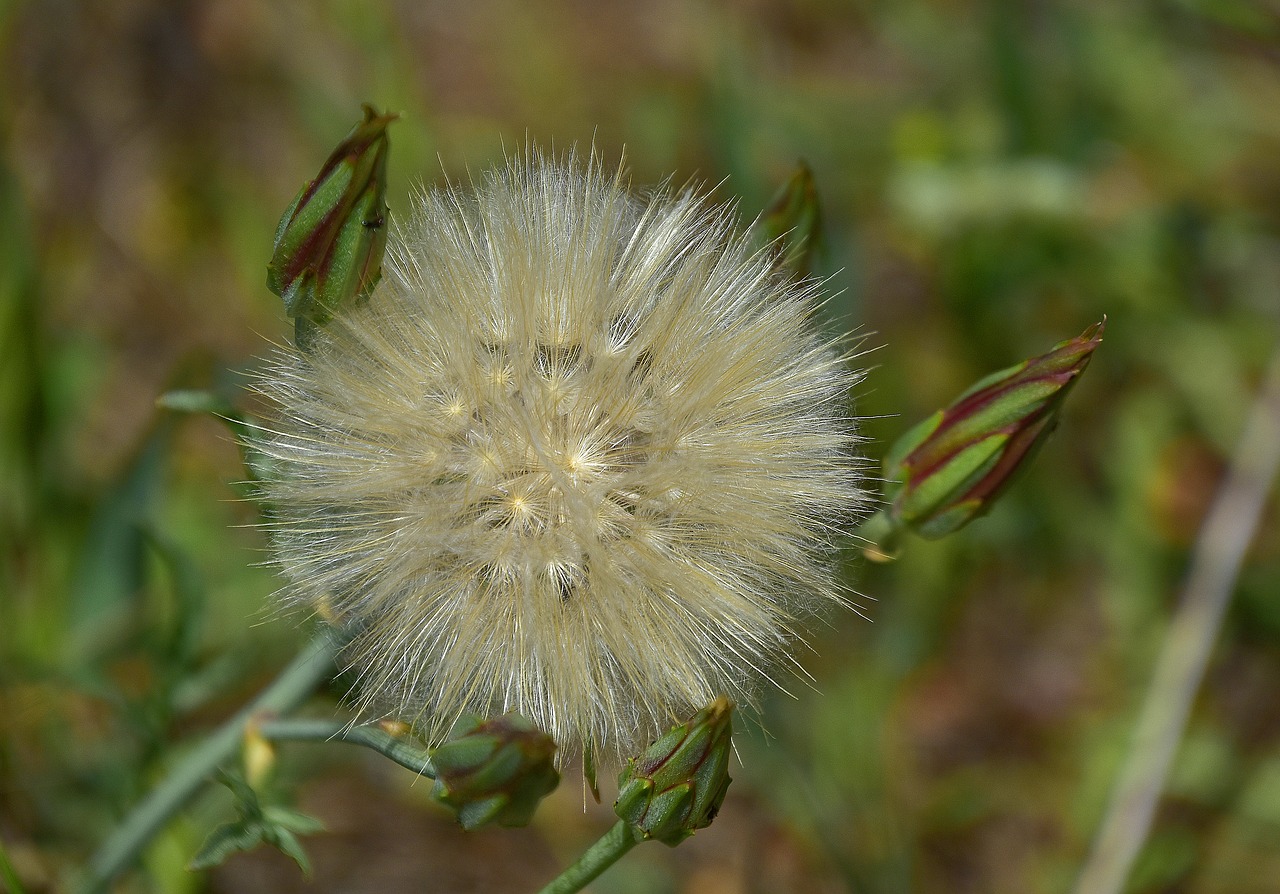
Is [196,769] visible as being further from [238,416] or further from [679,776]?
[679,776]

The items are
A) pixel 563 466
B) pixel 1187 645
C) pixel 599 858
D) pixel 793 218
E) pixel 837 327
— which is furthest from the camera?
pixel 1187 645

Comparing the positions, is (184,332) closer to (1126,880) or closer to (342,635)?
(342,635)

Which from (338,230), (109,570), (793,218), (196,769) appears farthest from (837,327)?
(109,570)

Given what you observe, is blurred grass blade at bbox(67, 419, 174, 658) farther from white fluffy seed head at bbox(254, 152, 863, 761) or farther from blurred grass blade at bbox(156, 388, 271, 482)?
white fluffy seed head at bbox(254, 152, 863, 761)

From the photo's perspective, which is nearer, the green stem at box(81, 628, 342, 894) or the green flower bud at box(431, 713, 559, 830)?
the green flower bud at box(431, 713, 559, 830)

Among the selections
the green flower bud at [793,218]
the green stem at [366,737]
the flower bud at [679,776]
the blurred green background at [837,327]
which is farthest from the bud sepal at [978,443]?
the blurred green background at [837,327]

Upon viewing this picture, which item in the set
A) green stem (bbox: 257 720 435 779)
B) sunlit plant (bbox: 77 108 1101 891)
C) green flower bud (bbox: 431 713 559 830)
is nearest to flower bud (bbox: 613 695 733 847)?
sunlit plant (bbox: 77 108 1101 891)
